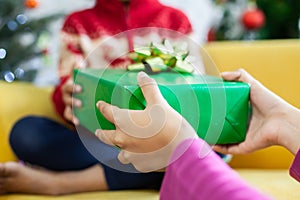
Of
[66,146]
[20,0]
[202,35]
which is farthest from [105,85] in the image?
[202,35]

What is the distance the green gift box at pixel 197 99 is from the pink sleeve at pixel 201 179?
27 cm

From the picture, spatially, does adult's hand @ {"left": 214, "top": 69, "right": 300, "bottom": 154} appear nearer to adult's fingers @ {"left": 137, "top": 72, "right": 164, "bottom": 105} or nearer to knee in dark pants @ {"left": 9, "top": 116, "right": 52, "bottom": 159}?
adult's fingers @ {"left": 137, "top": 72, "right": 164, "bottom": 105}

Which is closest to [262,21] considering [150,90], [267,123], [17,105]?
[17,105]

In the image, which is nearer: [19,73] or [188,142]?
[188,142]

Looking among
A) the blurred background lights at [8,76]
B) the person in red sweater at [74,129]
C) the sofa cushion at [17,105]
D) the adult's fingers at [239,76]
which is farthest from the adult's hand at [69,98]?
the blurred background lights at [8,76]

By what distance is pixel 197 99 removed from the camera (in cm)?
74

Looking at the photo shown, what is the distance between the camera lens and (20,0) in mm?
1642

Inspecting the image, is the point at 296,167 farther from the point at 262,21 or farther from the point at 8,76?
the point at 262,21

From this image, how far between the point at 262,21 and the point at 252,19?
10cm

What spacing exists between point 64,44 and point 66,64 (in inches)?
2.2

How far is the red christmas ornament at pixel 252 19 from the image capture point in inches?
82.2

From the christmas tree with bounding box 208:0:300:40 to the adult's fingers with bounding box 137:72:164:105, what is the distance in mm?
1602

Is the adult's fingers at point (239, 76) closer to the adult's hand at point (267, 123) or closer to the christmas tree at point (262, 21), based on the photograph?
the adult's hand at point (267, 123)

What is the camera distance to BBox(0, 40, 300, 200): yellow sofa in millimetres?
1150
